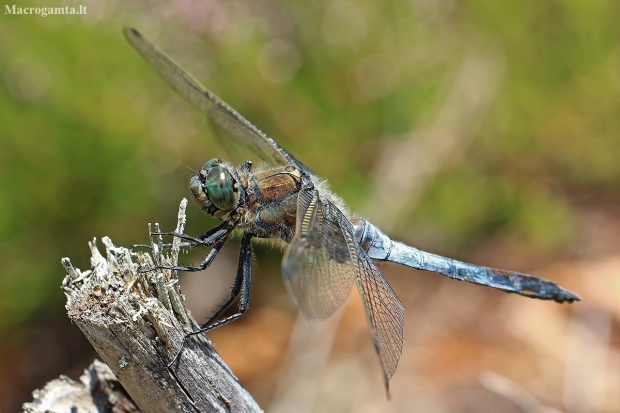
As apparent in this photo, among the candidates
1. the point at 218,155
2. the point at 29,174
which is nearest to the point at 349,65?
the point at 218,155

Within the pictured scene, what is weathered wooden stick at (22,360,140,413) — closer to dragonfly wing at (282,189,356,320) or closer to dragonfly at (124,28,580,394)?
dragonfly at (124,28,580,394)

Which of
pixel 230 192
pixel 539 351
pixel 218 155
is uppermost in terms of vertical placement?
pixel 218 155

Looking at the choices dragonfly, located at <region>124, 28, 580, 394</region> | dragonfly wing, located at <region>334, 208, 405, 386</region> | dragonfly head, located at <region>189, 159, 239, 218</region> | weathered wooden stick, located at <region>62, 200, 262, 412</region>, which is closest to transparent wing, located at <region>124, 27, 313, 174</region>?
dragonfly, located at <region>124, 28, 580, 394</region>

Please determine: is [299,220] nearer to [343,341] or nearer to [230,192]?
[230,192]

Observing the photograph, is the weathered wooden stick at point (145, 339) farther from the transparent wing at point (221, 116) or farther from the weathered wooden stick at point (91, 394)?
the transparent wing at point (221, 116)

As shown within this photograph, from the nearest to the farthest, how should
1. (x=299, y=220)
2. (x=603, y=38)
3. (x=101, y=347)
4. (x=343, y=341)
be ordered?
(x=101, y=347) → (x=299, y=220) → (x=343, y=341) → (x=603, y=38)
